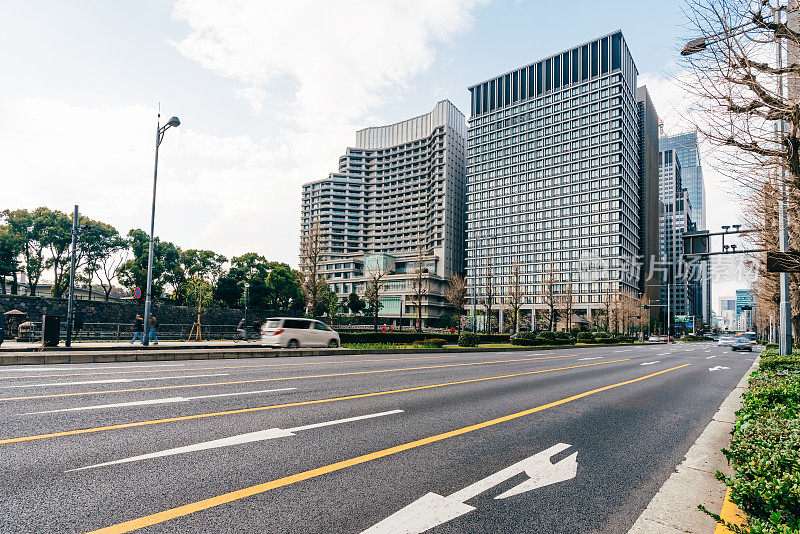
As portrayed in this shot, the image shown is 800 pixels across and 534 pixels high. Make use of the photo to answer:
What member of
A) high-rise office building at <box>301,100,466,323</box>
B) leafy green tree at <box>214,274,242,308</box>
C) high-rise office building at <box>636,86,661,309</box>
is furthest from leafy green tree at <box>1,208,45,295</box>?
high-rise office building at <box>636,86,661,309</box>

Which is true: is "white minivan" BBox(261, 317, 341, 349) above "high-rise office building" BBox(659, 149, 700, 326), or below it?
below

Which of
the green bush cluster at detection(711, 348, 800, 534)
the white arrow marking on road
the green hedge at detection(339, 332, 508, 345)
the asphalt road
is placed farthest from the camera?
the green hedge at detection(339, 332, 508, 345)

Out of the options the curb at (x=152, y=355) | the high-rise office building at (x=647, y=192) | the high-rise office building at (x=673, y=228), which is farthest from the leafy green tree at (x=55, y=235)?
the high-rise office building at (x=673, y=228)

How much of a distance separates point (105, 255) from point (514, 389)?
63.2 meters

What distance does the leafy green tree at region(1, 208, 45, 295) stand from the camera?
48.1m

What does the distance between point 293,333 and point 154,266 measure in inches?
1795

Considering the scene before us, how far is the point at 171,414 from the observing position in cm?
642

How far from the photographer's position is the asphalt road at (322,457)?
3379 millimetres

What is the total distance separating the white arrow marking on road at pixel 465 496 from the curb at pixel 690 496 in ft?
2.97

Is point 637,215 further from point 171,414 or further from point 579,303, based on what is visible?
point 171,414

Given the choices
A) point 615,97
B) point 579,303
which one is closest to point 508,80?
point 615,97

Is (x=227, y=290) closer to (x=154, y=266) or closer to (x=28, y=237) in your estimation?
(x=154, y=266)

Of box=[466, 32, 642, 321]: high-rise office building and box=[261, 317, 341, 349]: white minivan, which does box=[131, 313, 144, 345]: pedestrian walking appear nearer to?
box=[261, 317, 341, 349]: white minivan

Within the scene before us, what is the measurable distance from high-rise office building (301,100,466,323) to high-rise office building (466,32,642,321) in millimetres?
7670
